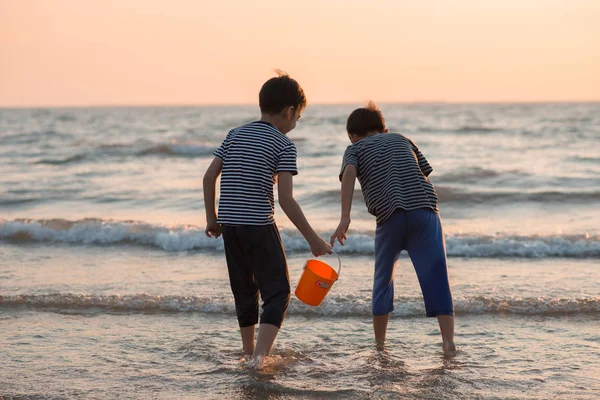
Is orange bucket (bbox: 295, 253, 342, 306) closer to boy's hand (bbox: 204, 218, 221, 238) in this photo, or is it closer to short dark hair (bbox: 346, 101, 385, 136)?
boy's hand (bbox: 204, 218, 221, 238)

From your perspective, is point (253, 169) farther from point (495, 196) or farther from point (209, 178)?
point (495, 196)

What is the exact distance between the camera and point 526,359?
4320 mm

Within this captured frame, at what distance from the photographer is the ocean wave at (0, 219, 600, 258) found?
801 cm

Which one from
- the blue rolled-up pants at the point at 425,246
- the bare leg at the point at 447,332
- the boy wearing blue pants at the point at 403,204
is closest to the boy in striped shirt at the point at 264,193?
the boy wearing blue pants at the point at 403,204

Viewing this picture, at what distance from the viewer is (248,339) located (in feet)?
14.0

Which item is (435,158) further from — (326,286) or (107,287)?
(326,286)

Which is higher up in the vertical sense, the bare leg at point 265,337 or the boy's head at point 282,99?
the boy's head at point 282,99

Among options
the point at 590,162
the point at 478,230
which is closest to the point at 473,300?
the point at 478,230

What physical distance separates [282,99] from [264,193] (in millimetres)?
506

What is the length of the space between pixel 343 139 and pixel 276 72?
82.1ft

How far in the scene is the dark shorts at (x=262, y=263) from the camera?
3.80 metres

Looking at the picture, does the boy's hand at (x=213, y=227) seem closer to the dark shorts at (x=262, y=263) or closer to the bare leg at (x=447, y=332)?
the dark shorts at (x=262, y=263)

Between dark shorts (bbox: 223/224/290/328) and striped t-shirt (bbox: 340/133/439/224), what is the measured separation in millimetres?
684

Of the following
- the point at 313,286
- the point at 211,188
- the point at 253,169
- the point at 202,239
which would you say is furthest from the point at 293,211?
the point at 202,239
